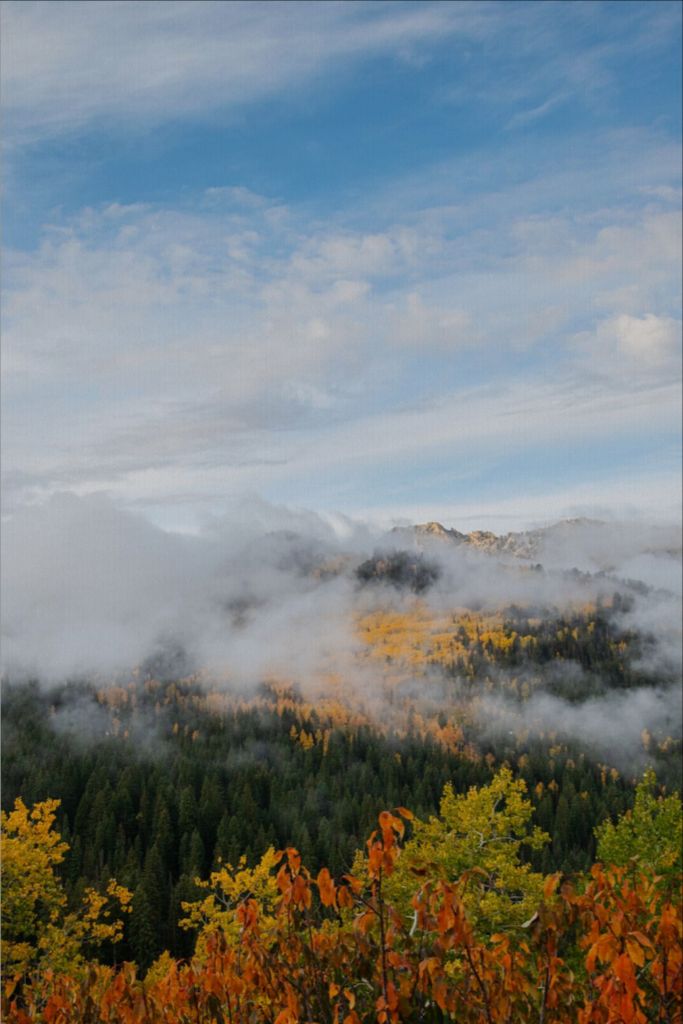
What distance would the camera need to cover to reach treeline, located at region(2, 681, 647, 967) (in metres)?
86.2

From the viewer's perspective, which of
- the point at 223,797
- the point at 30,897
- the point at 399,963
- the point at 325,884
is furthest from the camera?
the point at 223,797

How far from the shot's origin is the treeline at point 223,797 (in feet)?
283

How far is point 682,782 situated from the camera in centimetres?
Result: 17938

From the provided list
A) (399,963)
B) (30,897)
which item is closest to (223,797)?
(30,897)

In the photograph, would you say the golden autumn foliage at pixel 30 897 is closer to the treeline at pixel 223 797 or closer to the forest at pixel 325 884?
the forest at pixel 325 884

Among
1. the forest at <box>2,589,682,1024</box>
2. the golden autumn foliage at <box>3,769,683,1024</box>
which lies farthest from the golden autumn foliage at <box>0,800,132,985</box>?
the golden autumn foliage at <box>3,769,683,1024</box>

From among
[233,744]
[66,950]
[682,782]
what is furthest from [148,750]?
[66,950]

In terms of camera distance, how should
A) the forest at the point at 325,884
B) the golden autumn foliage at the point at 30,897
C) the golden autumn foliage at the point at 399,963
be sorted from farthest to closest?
the golden autumn foliage at the point at 30,897, the forest at the point at 325,884, the golden autumn foliage at the point at 399,963

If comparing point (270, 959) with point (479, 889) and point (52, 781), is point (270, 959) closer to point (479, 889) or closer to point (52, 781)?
point (479, 889)

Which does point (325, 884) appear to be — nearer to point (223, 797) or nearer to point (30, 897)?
point (30, 897)

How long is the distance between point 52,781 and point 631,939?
5742 inches

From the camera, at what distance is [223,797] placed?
431 feet

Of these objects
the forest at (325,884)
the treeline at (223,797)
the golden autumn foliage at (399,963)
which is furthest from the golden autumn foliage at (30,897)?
the treeline at (223,797)

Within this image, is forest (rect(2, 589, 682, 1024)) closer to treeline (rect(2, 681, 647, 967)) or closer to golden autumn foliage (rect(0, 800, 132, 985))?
golden autumn foliage (rect(0, 800, 132, 985))
